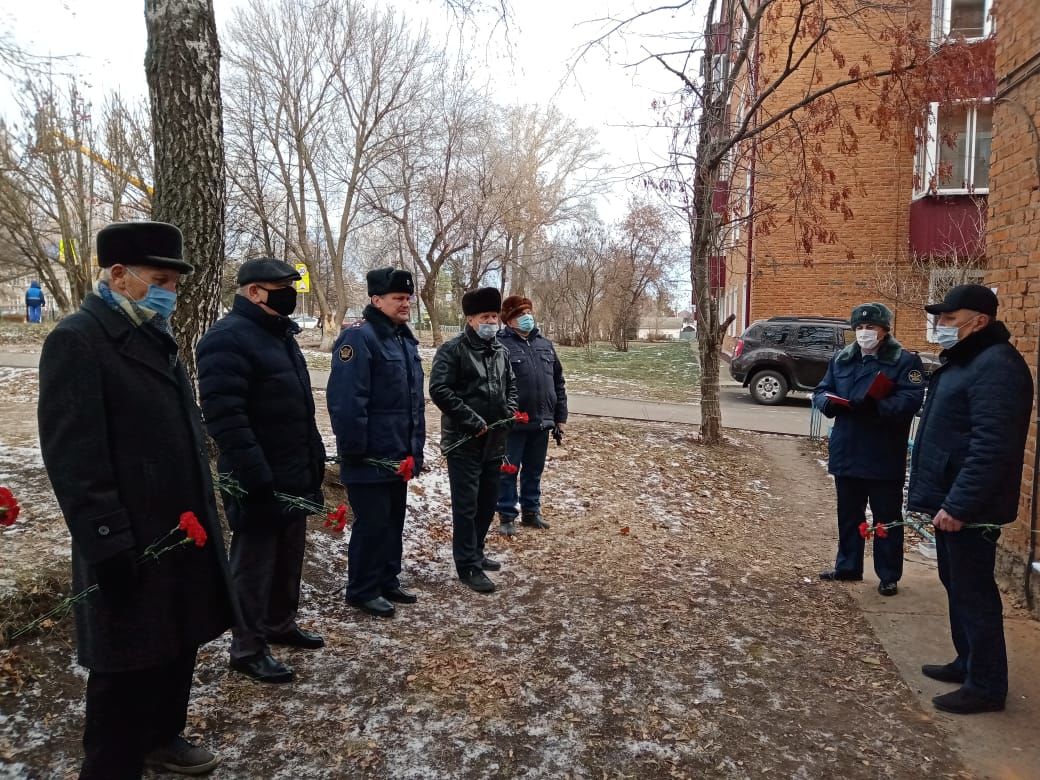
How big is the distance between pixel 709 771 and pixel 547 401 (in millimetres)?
3909

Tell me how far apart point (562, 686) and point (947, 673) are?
6.51ft

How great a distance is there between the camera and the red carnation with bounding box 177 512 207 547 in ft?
8.00

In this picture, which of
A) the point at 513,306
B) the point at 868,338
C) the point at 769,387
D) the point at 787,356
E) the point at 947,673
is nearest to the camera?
the point at 947,673

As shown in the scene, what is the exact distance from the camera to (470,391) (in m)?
5.10

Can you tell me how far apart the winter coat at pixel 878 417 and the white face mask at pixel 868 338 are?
0.10m

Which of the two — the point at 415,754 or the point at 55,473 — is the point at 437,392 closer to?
the point at 415,754

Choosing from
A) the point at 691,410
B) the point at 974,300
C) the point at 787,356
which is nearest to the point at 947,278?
the point at 787,356

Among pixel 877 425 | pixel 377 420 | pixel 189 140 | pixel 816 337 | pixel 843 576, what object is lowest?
pixel 843 576

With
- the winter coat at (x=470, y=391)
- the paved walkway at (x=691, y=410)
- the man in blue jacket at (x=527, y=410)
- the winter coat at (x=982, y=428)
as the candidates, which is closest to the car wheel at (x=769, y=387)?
the paved walkway at (x=691, y=410)

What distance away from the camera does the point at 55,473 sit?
229cm

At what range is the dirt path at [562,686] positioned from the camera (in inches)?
117

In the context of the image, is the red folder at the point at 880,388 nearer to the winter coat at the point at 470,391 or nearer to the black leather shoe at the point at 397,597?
the winter coat at the point at 470,391

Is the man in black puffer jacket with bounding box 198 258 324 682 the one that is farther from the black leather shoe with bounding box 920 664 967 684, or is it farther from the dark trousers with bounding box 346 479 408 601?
the black leather shoe with bounding box 920 664 967 684

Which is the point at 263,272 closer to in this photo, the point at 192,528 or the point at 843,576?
the point at 192,528
